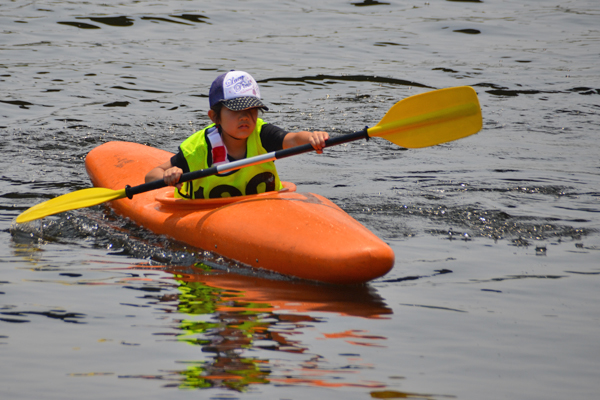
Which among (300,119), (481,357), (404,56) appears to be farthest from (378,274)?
(404,56)

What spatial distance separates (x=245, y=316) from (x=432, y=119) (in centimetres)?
179

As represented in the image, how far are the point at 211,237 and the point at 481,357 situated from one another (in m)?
1.74

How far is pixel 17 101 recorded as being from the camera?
798 centimetres

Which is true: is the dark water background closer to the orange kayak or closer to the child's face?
the orange kayak

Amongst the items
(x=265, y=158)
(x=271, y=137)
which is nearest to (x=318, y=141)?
(x=265, y=158)

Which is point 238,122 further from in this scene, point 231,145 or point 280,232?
point 280,232

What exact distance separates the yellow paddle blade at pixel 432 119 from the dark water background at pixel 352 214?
58 centimetres

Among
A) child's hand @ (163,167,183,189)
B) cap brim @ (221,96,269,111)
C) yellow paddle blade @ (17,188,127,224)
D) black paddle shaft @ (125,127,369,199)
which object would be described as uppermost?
cap brim @ (221,96,269,111)

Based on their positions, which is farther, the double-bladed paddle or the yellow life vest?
the yellow life vest

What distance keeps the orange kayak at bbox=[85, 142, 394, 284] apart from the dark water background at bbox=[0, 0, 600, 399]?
0.32 ft

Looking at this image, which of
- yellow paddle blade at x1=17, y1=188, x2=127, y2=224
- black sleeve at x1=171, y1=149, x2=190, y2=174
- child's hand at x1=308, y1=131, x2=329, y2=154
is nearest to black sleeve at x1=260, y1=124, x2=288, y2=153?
child's hand at x1=308, y1=131, x2=329, y2=154

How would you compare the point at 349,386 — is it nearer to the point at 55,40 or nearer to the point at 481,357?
the point at 481,357

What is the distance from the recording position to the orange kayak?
120 inches

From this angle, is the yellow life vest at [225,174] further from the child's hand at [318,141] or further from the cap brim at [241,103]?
the child's hand at [318,141]
